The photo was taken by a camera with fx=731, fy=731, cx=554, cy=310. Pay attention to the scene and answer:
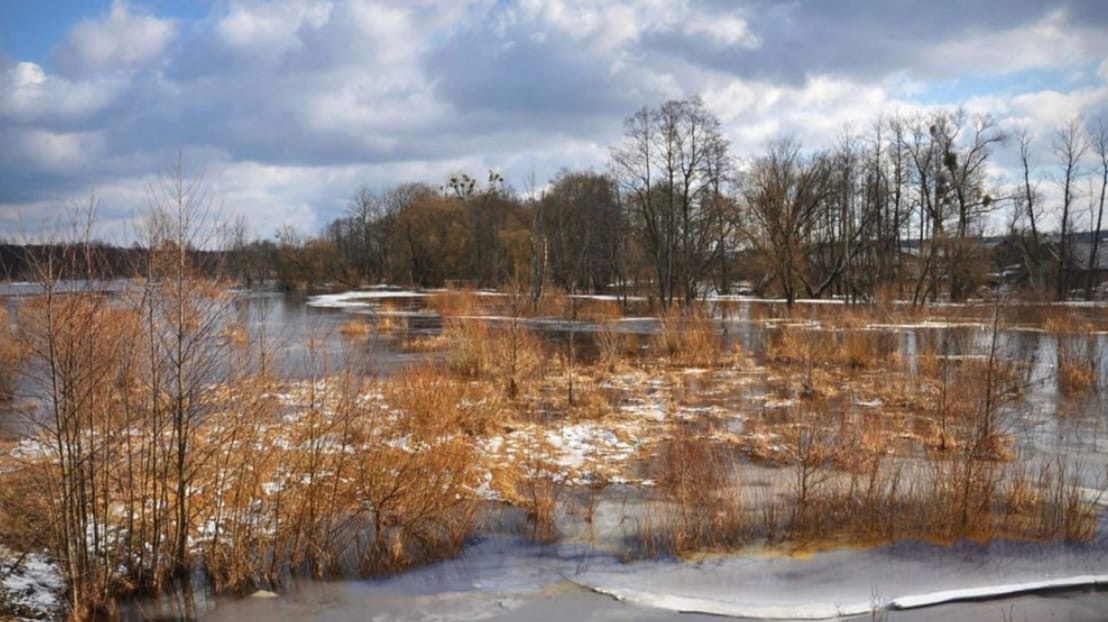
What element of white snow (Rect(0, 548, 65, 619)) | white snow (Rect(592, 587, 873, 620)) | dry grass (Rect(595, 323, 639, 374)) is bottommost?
white snow (Rect(592, 587, 873, 620))

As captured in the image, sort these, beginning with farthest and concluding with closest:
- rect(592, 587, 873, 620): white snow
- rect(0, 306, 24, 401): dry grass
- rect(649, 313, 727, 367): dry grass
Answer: rect(649, 313, 727, 367): dry grass, rect(0, 306, 24, 401): dry grass, rect(592, 587, 873, 620): white snow

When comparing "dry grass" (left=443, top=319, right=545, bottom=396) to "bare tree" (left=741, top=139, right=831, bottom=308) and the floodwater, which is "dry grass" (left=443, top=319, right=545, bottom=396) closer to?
the floodwater

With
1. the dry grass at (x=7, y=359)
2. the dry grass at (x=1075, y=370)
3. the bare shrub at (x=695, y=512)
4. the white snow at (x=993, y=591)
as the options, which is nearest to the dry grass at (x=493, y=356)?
the bare shrub at (x=695, y=512)

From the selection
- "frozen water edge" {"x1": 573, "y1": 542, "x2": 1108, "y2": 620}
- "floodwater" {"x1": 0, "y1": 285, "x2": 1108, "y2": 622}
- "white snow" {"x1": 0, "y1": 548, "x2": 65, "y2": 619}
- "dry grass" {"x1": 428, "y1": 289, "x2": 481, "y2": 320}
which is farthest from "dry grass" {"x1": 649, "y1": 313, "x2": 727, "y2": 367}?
"white snow" {"x1": 0, "y1": 548, "x2": 65, "y2": 619}

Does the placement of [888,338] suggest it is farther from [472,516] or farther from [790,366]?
[472,516]

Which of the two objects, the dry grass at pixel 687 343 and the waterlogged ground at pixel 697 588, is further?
the dry grass at pixel 687 343

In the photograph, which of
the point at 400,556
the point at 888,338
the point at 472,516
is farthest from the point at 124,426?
the point at 888,338

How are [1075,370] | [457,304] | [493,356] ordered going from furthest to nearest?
[457,304], [493,356], [1075,370]

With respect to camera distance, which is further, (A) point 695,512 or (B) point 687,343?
(B) point 687,343

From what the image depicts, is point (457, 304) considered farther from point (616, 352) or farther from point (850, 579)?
point (850, 579)

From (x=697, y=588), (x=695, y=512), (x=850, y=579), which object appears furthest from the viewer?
(x=695, y=512)

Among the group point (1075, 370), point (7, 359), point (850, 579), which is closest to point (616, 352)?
point (1075, 370)

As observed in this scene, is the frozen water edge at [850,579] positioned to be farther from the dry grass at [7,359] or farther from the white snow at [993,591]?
the dry grass at [7,359]

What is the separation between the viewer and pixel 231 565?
6.89m
